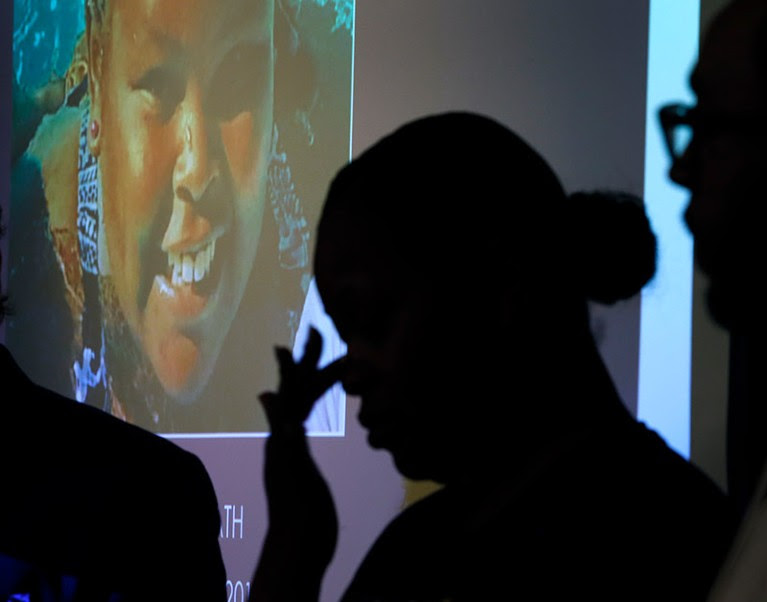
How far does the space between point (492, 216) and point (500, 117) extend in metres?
1.24

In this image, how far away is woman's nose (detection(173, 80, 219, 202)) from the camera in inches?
119

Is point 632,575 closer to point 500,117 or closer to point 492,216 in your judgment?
point 492,216

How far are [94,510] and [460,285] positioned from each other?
0.98m

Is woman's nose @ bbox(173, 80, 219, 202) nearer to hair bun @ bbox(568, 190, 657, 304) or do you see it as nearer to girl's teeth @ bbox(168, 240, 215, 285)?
girl's teeth @ bbox(168, 240, 215, 285)

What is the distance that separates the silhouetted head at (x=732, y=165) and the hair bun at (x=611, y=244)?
186 millimetres

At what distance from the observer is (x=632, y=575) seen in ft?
3.06

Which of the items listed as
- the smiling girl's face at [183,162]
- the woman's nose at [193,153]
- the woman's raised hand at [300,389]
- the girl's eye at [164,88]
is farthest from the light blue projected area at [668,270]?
the girl's eye at [164,88]

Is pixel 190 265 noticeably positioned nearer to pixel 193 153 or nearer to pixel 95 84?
pixel 193 153

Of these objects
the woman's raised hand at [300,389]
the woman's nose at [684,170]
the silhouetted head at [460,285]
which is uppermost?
the woman's nose at [684,170]

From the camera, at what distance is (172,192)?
3125 mm

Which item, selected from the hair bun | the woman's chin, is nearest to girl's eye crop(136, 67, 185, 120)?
the woman's chin

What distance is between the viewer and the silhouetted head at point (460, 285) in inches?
42.8

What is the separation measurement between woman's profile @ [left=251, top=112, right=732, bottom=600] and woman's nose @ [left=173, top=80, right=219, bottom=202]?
6.05 ft

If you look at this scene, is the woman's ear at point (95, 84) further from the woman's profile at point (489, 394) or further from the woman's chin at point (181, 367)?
the woman's profile at point (489, 394)
